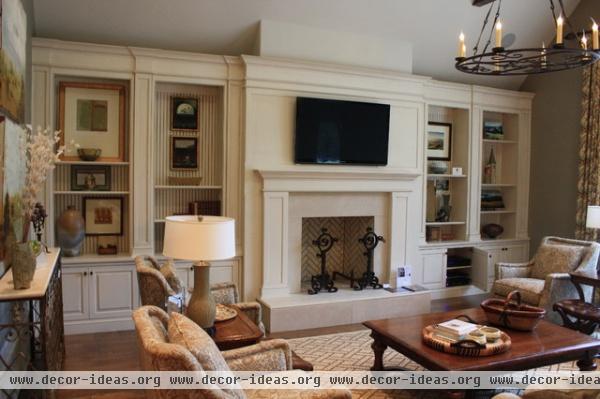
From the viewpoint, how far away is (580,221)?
5.78 metres

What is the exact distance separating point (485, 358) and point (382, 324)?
2.65 ft

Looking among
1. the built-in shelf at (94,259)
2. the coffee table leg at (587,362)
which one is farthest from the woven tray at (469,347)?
the built-in shelf at (94,259)

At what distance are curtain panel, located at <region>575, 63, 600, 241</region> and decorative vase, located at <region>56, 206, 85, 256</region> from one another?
5763 millimetres

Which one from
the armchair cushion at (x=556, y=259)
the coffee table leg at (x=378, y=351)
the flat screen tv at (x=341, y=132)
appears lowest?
the coffee table leg at (x=378, y=351)

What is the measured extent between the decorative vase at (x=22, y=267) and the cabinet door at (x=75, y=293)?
2.08 meters

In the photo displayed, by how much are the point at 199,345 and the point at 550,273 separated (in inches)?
174

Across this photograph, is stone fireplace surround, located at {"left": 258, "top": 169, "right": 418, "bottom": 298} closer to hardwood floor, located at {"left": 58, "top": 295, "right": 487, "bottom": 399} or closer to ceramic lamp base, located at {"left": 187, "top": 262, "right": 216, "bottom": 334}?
hardwood floor, located at {"left": 58, "top": 295, "right": 487, "bottom": 399}

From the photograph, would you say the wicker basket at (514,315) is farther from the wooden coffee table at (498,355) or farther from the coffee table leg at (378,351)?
the coffee table leg at (378,351)

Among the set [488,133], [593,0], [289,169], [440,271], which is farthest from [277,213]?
[593,0]

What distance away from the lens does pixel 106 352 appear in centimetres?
399

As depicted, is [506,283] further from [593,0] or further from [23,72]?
[23,72]

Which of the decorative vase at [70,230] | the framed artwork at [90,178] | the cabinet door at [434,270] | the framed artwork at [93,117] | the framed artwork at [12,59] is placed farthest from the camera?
the cabinet door at [434,270]

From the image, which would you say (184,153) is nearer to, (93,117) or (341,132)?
(93,117)

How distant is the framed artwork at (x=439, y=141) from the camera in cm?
629
